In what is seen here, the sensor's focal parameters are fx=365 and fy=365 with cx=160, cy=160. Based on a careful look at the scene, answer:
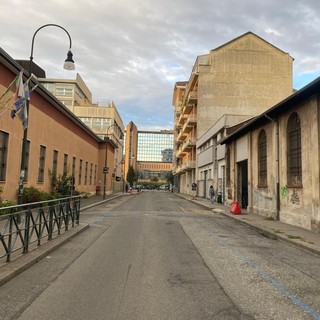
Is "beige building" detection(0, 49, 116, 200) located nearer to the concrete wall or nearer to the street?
the street

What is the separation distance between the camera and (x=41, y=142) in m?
26.0

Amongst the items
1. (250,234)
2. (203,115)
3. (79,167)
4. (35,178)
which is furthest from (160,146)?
(250,234)

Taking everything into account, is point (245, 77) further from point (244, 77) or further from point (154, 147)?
point (154, 147)

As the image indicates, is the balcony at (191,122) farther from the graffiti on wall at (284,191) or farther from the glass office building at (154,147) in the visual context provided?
the glass office building at (154,147)

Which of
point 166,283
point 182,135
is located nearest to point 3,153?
point 166,283

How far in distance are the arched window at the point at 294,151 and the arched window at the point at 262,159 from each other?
347 cm

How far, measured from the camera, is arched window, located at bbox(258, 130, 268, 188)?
20250mm

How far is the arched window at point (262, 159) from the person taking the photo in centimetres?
2025

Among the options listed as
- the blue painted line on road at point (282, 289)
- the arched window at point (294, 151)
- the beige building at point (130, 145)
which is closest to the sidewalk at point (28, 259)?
the blue painted line on road at point (282, 289)

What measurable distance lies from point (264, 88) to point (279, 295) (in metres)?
47.9

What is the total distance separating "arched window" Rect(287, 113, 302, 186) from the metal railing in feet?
32.1

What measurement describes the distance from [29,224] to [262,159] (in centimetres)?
1542

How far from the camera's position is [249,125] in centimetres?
2172

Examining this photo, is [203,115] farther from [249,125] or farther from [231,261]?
[231,261]
